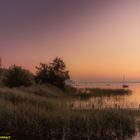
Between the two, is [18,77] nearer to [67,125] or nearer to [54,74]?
[54,74]

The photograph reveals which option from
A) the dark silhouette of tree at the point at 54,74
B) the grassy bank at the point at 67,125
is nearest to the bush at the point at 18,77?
the dark silhouette of tree at the point at 54,74

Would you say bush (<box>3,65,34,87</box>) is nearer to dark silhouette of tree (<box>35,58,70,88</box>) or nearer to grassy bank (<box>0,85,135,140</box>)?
dark silhouette of tree (<box>35,58,70,88</box>)

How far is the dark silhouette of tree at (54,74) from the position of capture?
219 ft

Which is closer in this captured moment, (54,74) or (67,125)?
(67,125)

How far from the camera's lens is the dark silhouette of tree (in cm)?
6688

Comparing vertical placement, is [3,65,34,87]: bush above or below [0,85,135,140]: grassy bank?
above

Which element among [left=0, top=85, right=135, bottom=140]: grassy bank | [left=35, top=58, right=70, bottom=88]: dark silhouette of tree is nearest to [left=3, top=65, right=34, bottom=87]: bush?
[left=35, top=58, right=70, bottom=88]: dark silhouette of tree

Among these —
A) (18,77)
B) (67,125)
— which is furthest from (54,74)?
(67,125)

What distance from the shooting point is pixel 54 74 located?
67.2 meters

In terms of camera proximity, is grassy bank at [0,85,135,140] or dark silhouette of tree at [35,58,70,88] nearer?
grassy bank at [0,85,135,140]

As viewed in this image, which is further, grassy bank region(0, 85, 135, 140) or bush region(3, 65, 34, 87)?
bush region(3, 65, 34, 87)

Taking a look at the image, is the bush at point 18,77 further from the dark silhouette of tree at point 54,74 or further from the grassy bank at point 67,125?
the grassy bank at point 67,125

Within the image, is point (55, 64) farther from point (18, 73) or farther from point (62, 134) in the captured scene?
point (62, 134)

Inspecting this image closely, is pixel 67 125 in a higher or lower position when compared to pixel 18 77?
lower
